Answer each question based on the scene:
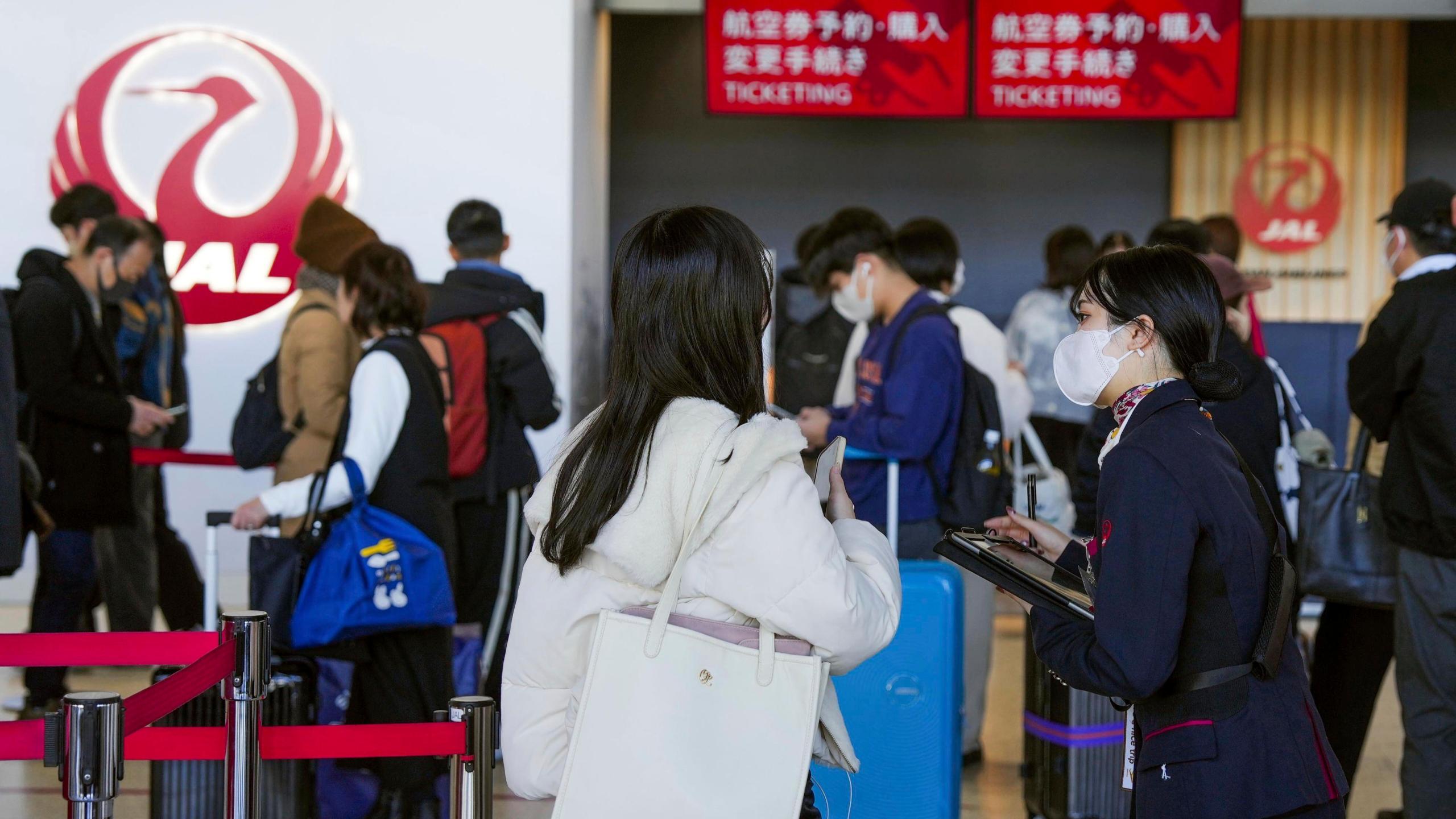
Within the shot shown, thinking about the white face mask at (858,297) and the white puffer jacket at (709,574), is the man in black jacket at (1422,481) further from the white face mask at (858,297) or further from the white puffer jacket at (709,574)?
the white puffer jacket at (709,574)

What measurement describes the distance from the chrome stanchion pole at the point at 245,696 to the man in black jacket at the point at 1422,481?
7.71ft

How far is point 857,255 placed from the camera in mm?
3945

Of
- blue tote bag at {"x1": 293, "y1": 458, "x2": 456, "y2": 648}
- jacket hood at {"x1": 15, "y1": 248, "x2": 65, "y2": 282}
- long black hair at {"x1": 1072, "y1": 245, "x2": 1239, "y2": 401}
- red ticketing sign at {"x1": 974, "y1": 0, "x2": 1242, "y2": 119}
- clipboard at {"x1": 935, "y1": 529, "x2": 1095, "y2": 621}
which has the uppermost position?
red ticketing sign at {"x1": 974, "y1": 0, "x2": 1242, "y2": 119}

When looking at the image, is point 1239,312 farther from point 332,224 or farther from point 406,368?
point 332,224

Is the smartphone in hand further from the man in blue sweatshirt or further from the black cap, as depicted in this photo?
the black cap

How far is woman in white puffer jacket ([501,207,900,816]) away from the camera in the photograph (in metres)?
1.54

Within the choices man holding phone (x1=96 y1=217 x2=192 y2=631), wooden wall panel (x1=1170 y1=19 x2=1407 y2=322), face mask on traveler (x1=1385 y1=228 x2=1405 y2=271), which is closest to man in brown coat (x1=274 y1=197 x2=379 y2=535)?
man holding phone (x1=96 y1=217 x2=192 y2=631)

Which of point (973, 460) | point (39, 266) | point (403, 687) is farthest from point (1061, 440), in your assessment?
point (39, 266)

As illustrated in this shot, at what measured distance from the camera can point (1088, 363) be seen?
186cm

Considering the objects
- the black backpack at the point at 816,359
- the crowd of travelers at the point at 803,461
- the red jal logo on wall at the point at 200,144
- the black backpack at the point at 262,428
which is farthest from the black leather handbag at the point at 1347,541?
the red jal logo on wall at the point at 200,144

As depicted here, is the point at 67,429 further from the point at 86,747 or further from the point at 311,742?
the point at 86,747

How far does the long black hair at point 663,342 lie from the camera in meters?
1.58

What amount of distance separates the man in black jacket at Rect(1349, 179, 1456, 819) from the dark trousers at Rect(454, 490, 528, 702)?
2.29 metres

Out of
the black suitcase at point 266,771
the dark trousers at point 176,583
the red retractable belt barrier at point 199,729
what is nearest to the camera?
the red retractable belt barrier at point 199,729
